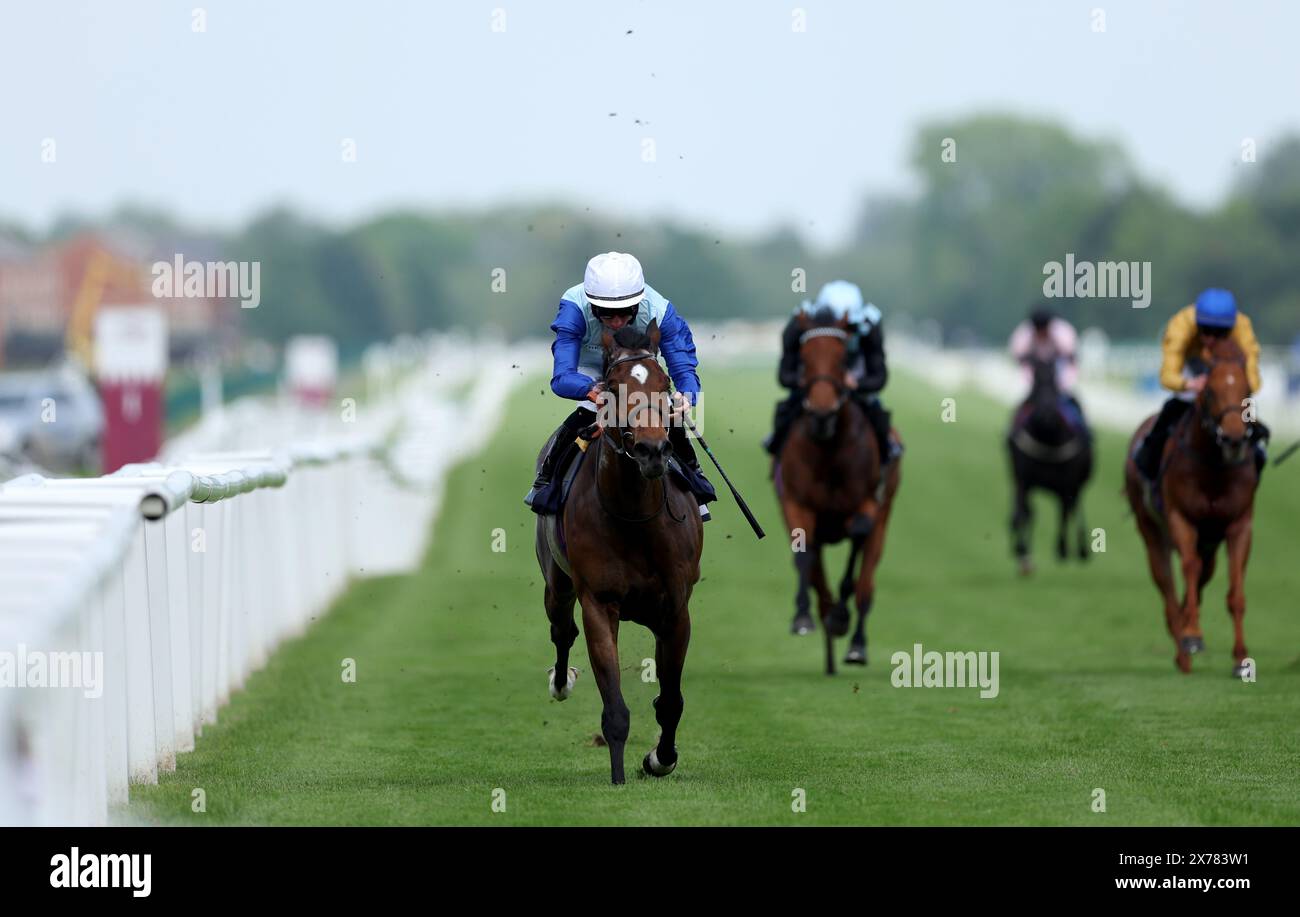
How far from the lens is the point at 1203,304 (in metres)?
14.0

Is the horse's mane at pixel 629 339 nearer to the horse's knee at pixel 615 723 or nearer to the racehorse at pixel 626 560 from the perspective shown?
the racehorse at pixel 626 560

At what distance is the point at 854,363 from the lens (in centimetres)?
1591

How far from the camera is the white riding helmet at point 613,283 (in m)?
9.71

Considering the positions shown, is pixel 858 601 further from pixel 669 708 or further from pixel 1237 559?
pixel 669 708

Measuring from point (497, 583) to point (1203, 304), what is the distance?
10425mm

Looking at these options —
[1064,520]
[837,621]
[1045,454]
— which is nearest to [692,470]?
[837,621]

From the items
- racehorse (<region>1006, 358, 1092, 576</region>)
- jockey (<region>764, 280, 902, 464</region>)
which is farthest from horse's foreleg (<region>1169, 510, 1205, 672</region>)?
racehorse (<region>1006, 358, 1092, 576</region>)

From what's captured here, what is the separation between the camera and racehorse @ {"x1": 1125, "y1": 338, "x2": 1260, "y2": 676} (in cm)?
1362

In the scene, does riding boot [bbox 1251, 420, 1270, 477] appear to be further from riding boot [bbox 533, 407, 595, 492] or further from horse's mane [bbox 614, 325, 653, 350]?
horse's mane [bbox 614, 325, 653, 350]

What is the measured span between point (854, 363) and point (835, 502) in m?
0.95

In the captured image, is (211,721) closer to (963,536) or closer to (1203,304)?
(1203,304)

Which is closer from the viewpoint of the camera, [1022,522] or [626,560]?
[626,560]
